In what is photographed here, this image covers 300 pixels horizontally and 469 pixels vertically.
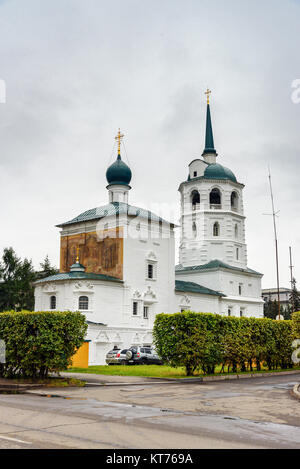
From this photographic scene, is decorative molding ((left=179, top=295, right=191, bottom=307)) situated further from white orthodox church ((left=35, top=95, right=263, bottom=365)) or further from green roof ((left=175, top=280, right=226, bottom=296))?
green roof ((left=175, top=280, right=226, bottom=296))

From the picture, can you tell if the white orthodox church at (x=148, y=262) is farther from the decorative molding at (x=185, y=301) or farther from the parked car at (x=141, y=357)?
the parked car at (x=141, y=357)

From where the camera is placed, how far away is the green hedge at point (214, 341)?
24.1 metres

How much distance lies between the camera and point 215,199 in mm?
61625

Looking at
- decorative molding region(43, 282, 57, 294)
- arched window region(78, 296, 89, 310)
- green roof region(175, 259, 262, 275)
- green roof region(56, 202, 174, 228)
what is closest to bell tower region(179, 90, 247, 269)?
green roof region(175, 259, 262, 275)

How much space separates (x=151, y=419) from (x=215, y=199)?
2051 inches

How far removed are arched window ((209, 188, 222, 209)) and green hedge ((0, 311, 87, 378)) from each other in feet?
136

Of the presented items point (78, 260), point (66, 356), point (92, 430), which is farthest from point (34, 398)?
point (78, 260)

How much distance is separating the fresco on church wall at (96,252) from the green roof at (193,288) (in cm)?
792

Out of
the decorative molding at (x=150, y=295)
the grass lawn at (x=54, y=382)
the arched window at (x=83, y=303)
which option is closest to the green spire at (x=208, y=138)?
the decorative molding at (x=150, y=295)

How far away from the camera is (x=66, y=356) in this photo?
2056 cm

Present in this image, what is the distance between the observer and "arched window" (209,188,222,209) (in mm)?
60625

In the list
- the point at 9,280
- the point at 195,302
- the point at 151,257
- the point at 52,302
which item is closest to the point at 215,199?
the point at 195,302

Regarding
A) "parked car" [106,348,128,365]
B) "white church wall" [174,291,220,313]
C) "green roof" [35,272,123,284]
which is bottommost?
"parked car" [106,348,128,365]

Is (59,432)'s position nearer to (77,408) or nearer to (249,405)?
(77,408)
